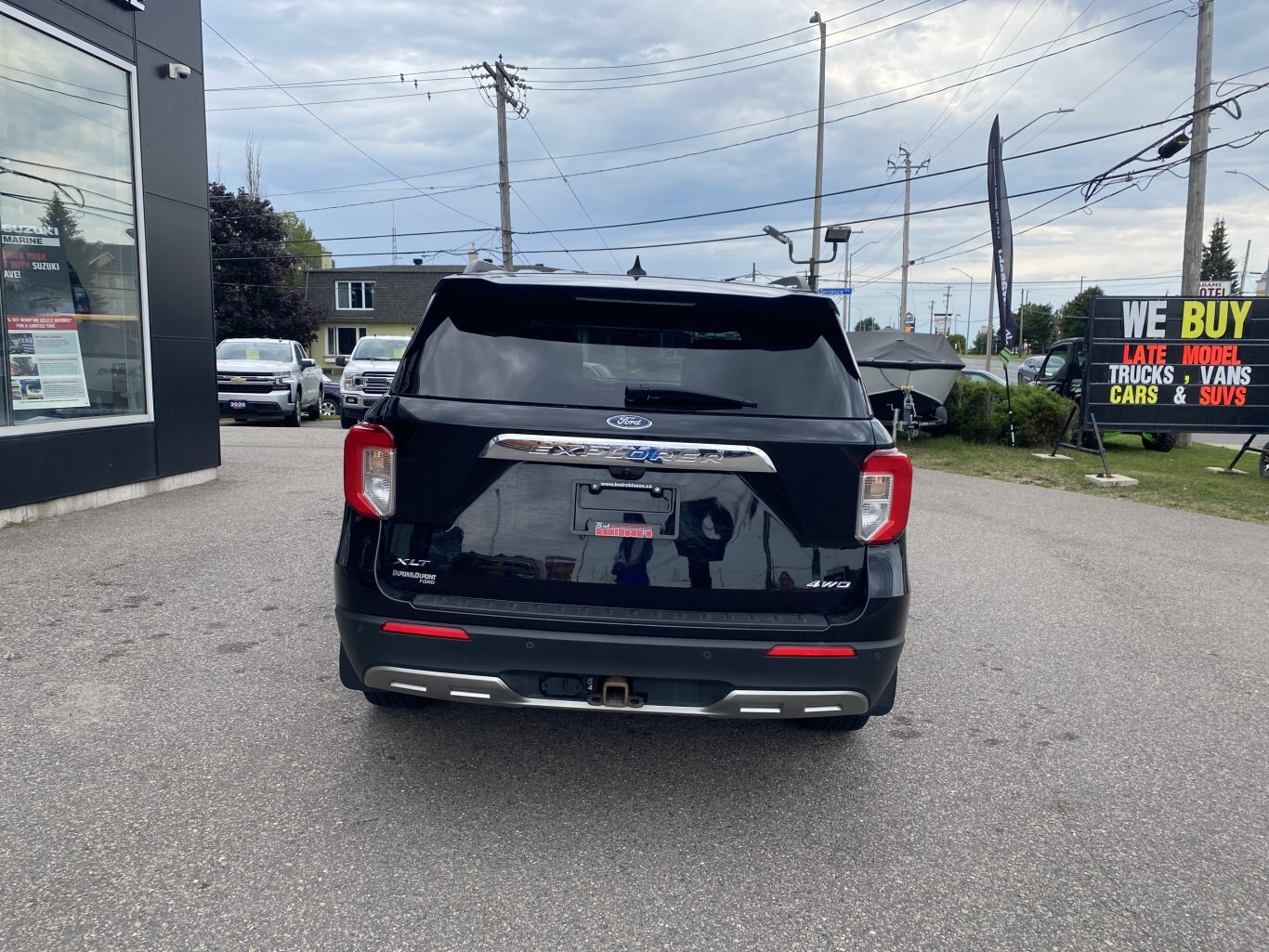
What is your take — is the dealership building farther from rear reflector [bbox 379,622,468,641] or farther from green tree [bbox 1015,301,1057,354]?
green tree [bbox 1015,301,1057,354]

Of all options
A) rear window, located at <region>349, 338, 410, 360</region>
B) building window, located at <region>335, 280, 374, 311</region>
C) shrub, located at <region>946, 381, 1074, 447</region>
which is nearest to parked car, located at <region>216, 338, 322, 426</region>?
rear window, located at <region>349, 338, 410, 360</region>

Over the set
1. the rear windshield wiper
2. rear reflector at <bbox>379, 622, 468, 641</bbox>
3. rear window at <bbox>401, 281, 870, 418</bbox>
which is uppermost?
rear window at <bbox>401, 281, 870, 418</bbox>

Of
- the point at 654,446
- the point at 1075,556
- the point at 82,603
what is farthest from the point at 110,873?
the point at 1075,556

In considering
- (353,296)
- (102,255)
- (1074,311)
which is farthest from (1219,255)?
(102,255)

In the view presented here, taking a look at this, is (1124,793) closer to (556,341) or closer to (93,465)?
(556,341)

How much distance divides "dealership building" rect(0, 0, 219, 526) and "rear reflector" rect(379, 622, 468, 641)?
6548 millimetres

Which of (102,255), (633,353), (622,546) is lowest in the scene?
(622,546)

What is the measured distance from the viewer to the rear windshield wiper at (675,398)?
3.16 m

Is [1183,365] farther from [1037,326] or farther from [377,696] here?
[1037,326]

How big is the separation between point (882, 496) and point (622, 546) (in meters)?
0.88

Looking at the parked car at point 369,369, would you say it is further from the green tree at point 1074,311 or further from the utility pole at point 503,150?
the green tree at point 1074,311

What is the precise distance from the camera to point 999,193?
733 inches

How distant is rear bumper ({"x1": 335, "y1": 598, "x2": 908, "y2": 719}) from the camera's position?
306cm

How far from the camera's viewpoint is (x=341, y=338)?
171ft
